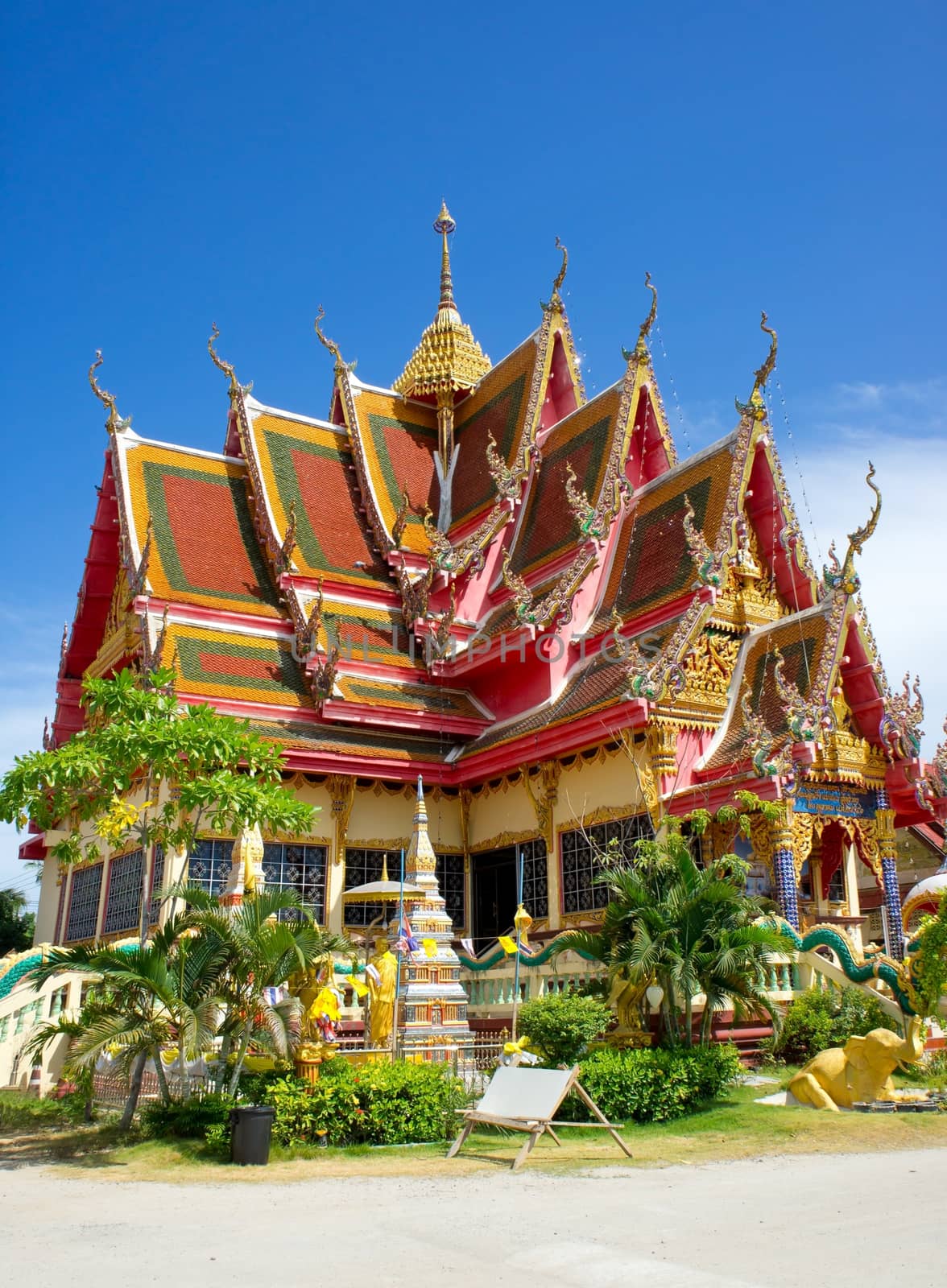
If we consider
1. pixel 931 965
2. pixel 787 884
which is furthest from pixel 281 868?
pixel 931 965

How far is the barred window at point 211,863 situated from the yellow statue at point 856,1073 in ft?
28.5

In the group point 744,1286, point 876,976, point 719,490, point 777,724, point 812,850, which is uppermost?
point 719,490

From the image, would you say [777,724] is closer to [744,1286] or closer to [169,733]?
[169,733]

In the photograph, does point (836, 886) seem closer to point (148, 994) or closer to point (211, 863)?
point (211, 863)

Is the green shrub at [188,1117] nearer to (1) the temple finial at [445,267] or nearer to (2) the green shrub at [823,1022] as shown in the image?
(2) the green shrub at [823,1022]

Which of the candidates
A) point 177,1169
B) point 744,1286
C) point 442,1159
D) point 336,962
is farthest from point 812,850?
point 744,1286

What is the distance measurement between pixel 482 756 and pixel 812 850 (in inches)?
185

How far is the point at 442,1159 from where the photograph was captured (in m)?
8.30

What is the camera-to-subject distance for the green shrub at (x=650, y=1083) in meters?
9.44

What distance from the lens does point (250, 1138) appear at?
321 inches

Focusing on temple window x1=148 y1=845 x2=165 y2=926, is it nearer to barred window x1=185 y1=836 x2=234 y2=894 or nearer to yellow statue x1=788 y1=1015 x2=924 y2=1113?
barred window x1=185 y1=836 x2=234 y2=894

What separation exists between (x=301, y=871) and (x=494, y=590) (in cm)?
584

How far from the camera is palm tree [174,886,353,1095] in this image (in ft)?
30.0

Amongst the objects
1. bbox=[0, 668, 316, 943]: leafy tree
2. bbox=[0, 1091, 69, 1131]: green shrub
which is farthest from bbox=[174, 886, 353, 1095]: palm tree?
bbox=[0, 1091, 69, 1131]: green shrub
